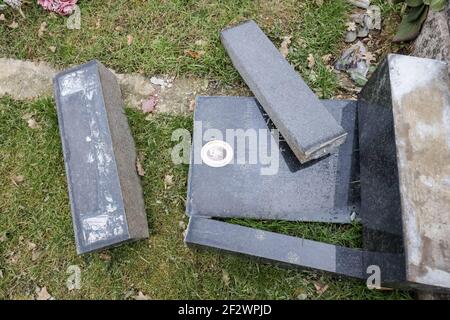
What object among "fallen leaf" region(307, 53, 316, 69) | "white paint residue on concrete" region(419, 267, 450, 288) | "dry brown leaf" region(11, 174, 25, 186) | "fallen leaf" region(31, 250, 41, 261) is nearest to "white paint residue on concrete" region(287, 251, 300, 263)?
"white paint residue on concrete" region(419, 267, 450, 288)

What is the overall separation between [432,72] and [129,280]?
2.51 metres

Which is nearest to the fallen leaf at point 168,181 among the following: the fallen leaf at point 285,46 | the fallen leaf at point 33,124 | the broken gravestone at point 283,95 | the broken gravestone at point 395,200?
the broken gravestone at point 395,200

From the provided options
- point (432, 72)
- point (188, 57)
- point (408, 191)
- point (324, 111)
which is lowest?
point (408, 191)

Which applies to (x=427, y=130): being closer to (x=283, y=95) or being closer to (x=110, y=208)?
(x=283, y=95)

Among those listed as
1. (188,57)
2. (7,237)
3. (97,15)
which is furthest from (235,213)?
(97,15)

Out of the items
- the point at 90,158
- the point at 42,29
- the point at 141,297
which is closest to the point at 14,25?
the point at 42,29

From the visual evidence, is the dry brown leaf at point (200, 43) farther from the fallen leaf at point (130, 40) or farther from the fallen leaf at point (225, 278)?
the fallen leaf at point (225, 278)

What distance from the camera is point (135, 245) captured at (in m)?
3.36

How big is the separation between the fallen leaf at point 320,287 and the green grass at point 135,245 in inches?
1.1

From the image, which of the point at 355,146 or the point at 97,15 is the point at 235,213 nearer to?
the point at 355,146

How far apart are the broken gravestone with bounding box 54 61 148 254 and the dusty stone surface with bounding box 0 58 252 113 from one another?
1.13ft

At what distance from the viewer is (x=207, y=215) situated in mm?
3221

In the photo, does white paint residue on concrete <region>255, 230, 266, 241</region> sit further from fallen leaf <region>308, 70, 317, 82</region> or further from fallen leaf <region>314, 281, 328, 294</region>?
fallen leaf <region>308, 70, 317, 82</region>

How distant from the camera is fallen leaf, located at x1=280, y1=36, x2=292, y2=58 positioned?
12.5ft
